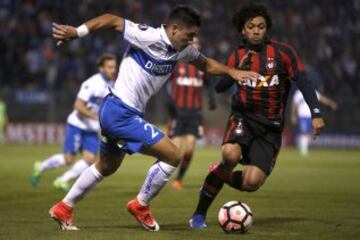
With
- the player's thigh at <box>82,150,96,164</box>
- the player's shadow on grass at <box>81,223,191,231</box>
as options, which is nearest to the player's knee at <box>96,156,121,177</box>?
the player's shadow on grass at <box>81,223,191,231</box>

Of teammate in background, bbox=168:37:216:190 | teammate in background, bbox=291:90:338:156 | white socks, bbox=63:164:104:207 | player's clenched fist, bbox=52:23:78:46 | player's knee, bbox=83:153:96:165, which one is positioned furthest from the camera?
teammate in background, bbox=291:90:338:156

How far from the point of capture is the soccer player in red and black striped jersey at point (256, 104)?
9.15 m

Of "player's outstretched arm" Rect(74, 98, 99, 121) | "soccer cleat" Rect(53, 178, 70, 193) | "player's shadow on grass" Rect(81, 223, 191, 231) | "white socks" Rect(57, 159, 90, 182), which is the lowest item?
"soccer cleat" Rect(53, 178, 70, 193)

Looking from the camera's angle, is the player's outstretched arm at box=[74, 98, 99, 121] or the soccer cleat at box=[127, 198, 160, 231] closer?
the soccer cleat at box=[127, 198, 160, 231]

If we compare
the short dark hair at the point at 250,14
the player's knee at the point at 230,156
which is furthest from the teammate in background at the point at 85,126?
the player's knee at the point at 230,156

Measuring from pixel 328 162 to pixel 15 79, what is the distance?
41.7ft

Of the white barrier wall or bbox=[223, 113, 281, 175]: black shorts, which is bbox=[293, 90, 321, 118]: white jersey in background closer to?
the white barrier wall

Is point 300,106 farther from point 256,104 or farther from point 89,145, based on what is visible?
point 256,104

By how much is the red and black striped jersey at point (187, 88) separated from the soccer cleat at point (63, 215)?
24.0ft

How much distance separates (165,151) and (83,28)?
1.52 metres

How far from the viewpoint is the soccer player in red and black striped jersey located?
9.15 m

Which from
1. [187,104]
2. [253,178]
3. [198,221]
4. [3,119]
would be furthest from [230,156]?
[3,119]

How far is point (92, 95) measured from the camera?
14.4 meters

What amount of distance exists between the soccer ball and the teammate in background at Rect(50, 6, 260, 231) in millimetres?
706
